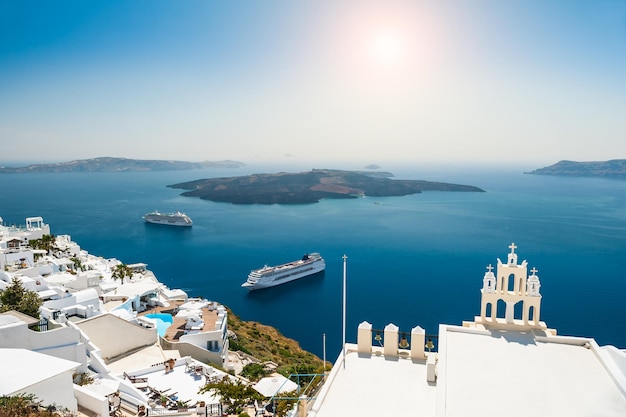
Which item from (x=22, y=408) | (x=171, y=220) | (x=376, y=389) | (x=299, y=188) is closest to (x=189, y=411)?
(x=22, y=408)

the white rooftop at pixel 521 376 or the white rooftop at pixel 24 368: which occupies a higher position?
the white rooftop at pixel 521 376

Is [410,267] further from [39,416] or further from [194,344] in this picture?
[39,416]

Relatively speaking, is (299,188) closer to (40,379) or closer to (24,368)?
(24,368)

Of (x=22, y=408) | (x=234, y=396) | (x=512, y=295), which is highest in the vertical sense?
(x=512, y=295)

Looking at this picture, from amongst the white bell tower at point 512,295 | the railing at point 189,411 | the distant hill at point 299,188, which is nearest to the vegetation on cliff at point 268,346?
the railing at point 189,411

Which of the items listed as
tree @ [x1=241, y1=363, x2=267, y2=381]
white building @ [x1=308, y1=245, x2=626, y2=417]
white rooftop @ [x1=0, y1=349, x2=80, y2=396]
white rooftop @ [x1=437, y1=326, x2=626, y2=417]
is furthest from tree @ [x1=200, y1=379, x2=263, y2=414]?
white rooftop @ [x1=437, y1=326, x2=626, y2=417]

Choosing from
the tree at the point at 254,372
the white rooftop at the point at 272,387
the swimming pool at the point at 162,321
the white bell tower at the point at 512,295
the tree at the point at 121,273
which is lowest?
the tree at the point at 254,372

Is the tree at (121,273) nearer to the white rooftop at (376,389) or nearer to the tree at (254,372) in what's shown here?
the tree at (254,372)
